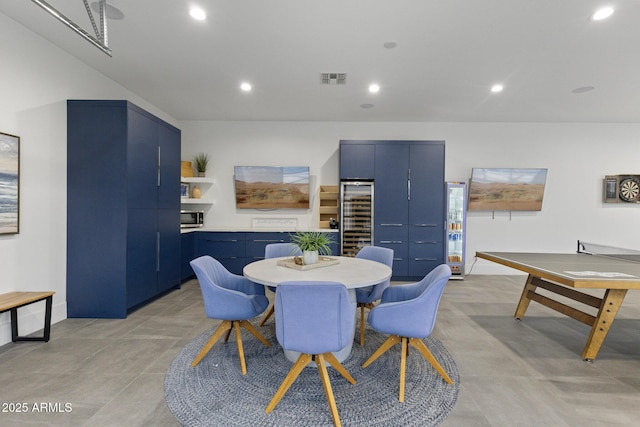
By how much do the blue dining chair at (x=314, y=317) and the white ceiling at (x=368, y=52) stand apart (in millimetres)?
2353

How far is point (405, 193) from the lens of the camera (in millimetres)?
5402

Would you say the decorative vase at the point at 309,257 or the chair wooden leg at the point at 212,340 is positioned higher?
the decorative vase at the point at 309,257

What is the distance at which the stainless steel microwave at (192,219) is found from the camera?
18.0 feet

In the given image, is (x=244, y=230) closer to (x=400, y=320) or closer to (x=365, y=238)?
(x=365, y=238)

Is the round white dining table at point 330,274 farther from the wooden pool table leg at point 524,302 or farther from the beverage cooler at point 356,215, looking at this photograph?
the beverage cooler at point 356,215

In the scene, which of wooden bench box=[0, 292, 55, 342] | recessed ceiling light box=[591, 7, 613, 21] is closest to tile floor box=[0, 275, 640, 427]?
wooden bench box=[0, 292, 55, 342]

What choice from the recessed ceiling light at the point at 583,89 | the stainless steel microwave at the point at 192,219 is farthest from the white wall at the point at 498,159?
the recessed ceiling light at the point at 583,89

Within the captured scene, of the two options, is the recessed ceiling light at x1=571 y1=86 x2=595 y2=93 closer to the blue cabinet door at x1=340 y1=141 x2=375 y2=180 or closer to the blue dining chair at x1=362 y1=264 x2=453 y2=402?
the blue cabinet door at x1=340 y1=141 x2=375 y2=180

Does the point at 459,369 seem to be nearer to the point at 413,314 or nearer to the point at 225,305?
the point at 413,314

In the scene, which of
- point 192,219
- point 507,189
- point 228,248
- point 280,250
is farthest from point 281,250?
point 507,189

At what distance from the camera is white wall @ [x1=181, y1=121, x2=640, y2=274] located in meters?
5.94

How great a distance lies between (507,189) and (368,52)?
425cm

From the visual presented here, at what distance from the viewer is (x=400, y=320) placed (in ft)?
6.84

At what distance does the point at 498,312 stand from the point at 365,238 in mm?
2339
